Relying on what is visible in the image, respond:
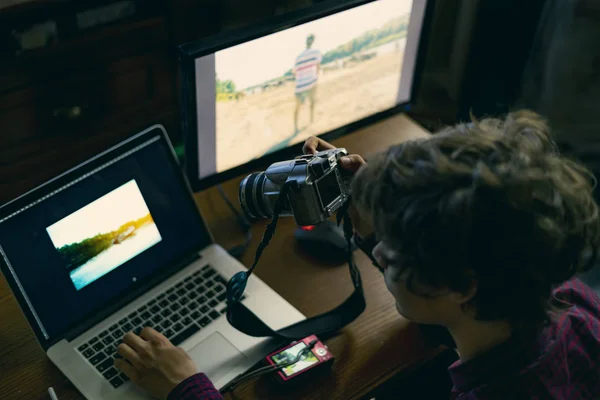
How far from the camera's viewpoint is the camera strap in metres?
1.06

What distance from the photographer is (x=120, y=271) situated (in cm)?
113

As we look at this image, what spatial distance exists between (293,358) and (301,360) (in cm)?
1

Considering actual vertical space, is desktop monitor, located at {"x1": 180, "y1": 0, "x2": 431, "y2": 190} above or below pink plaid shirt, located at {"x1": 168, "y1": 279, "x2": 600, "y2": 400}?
above

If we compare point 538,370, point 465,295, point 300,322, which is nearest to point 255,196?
point 300,322

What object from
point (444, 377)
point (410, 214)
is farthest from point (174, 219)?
point (444, 377)

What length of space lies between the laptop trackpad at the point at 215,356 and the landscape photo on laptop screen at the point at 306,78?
1.08 feet

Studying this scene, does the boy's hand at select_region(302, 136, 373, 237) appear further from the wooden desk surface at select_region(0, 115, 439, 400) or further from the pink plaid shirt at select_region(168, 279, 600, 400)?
the pink plaid shirt at select_region(168, 279, 600, 400)

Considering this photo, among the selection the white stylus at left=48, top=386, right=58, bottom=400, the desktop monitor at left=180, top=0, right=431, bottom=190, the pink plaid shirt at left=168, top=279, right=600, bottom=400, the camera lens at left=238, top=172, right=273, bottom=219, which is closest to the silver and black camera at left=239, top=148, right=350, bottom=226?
the camera lens at left=238, top=172, right=273, bottom=219

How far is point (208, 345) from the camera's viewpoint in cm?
110

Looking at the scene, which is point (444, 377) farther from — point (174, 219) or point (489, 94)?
point (489, 94)

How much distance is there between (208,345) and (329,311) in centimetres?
21

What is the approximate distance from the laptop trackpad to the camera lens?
0.70ft

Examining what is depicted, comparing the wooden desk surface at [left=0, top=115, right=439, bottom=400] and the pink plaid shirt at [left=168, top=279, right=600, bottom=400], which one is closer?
the pink plaid shirt at [left=168, top=279, right=600, bottom=400]

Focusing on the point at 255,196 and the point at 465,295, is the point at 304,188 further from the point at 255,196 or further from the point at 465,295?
the point at 465,295
